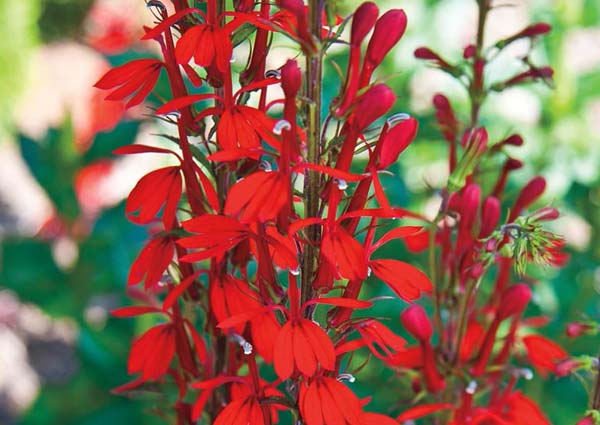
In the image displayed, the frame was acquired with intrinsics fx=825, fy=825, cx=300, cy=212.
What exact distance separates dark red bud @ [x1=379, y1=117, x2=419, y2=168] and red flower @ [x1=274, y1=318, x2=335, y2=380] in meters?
0.12

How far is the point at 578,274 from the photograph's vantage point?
3.61 feet

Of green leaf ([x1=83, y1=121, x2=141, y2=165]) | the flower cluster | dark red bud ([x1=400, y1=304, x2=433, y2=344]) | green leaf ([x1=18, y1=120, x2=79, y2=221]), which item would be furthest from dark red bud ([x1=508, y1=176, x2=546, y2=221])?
green leaf ([x1=18, y1=120, x2=79, y2=221])

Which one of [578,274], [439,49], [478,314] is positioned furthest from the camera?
[439,49]

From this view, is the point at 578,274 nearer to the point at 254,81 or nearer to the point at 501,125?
the point at 501,125

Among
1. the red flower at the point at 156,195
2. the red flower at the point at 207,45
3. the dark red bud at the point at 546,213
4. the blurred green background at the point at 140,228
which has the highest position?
the red flower at the point at 207,45

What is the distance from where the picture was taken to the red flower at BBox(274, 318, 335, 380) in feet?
1.47

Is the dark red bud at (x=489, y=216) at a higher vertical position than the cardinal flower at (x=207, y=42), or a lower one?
lower

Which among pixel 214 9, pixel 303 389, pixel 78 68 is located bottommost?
pixel 78 68

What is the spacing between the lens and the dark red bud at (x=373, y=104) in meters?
Result: 0.47

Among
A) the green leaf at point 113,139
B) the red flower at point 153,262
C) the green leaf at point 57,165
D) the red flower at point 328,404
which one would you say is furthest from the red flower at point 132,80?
the green leaf at point 57,165

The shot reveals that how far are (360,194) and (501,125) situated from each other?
0.96m

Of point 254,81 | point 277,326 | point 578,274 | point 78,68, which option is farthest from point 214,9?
point 78,68

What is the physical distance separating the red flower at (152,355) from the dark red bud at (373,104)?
0.22 metres

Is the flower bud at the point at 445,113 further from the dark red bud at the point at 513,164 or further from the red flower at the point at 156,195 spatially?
the red flower at the point at 156,195
